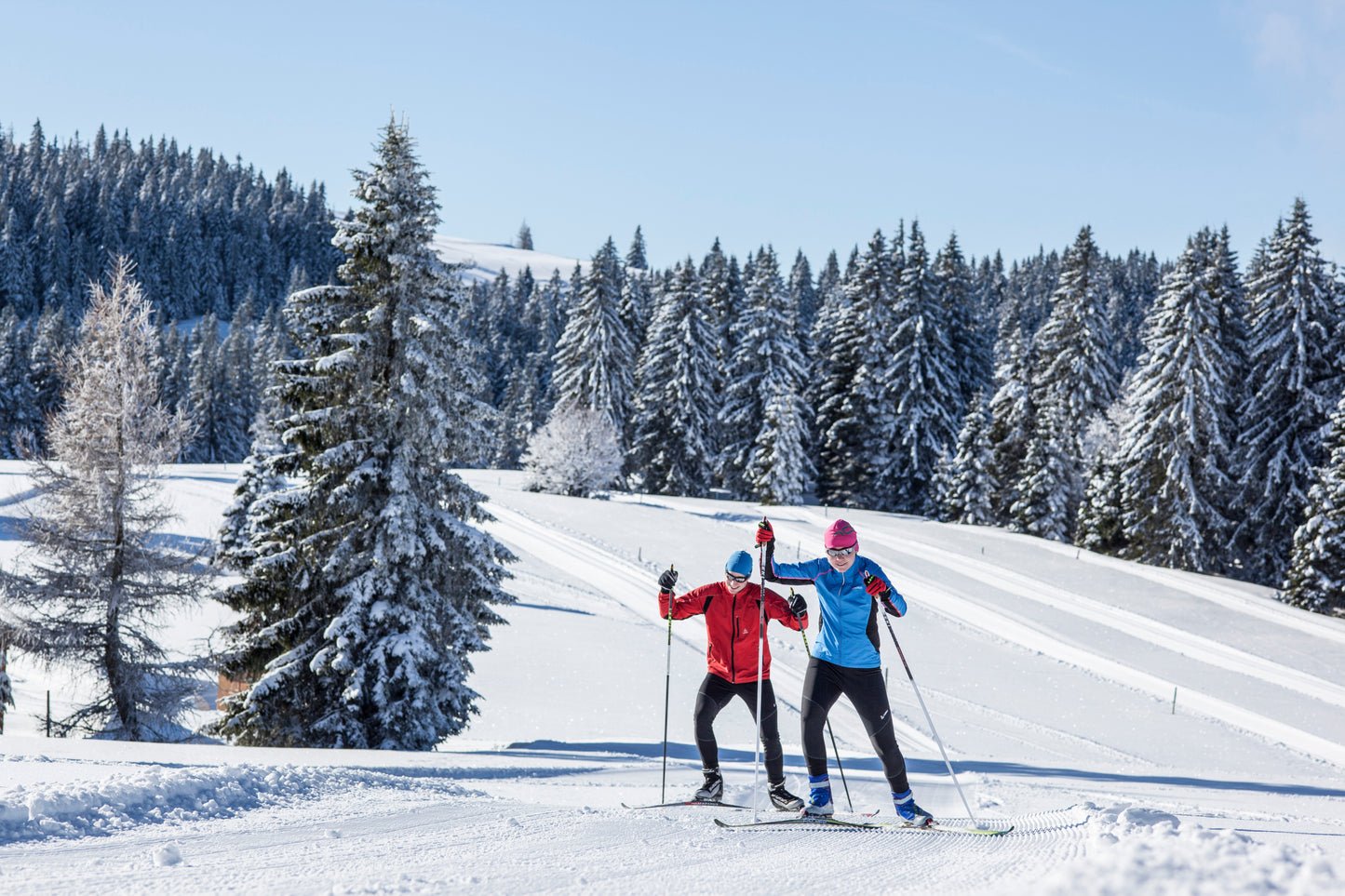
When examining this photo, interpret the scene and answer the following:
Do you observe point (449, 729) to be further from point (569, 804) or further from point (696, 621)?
point (696, 621)

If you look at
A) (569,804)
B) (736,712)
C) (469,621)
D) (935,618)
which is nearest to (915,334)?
(935,618)

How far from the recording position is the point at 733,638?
6.60 meters

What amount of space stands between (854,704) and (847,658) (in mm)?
300

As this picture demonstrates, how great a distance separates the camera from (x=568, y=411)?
48.4 metres

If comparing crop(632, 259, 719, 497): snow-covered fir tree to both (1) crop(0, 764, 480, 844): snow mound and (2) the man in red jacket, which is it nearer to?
(2) the man in red jacket

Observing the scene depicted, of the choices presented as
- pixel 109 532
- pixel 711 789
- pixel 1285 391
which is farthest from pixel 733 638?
pixel 1285 391

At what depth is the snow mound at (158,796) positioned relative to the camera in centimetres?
449

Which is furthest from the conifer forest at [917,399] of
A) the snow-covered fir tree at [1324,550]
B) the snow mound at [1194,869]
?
the snow mound at [1194,869]

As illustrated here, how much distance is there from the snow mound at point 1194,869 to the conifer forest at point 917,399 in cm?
1044

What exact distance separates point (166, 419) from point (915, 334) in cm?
3935

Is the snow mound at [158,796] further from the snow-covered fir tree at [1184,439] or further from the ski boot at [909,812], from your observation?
the snow-covered fir tree at [1184,439]

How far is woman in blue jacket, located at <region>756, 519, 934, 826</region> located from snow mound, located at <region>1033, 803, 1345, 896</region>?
1.64 metres

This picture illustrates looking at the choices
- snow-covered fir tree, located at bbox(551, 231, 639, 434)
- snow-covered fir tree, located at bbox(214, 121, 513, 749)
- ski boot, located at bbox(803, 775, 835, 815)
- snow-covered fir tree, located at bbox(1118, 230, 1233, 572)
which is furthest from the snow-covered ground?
snow-covered fir tree, located at bbox(551, 231, 639, 434)

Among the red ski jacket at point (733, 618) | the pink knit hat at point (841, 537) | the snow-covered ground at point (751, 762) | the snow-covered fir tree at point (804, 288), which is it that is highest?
the snow-covered fir tree at point (804, 288)
